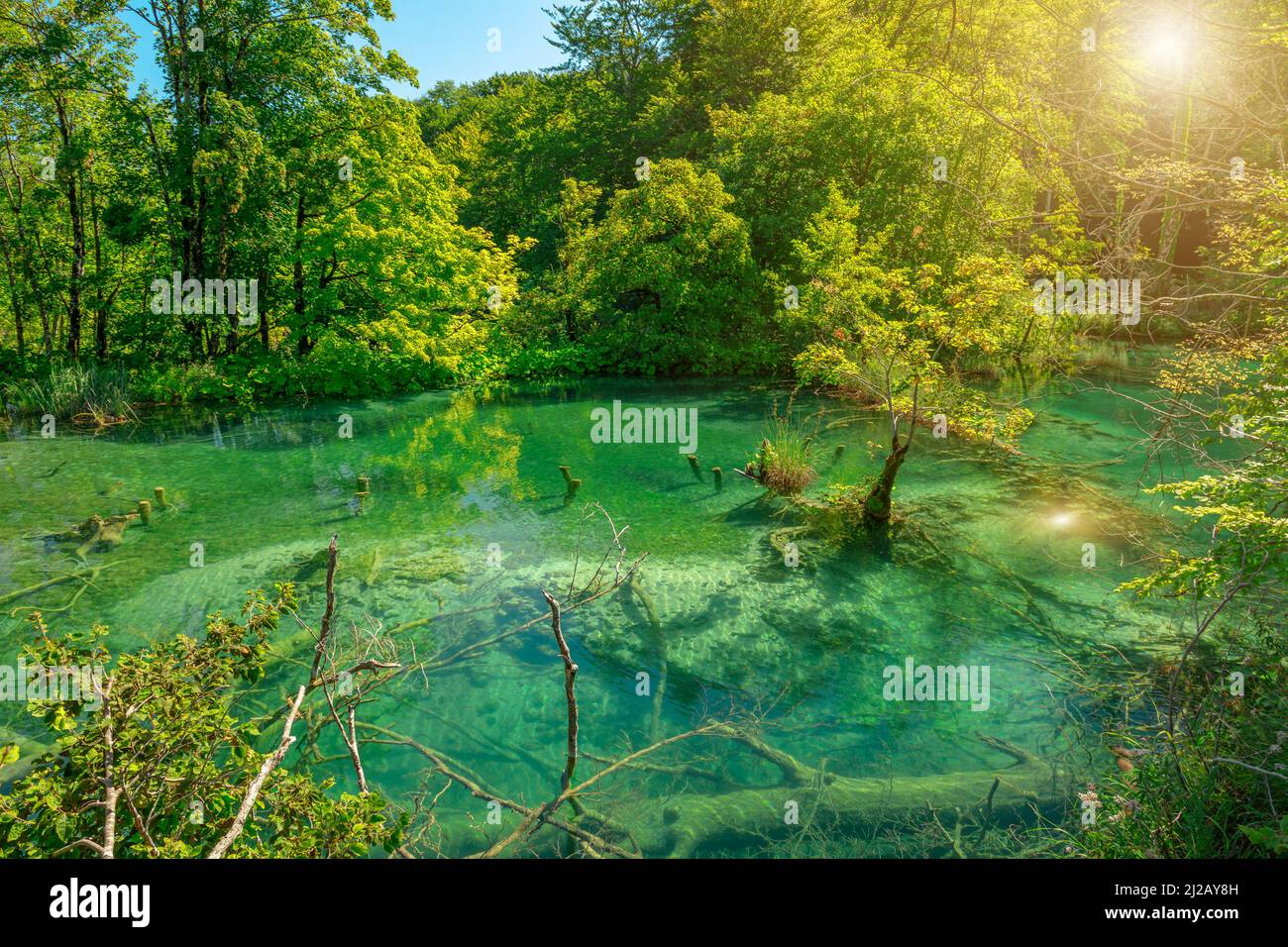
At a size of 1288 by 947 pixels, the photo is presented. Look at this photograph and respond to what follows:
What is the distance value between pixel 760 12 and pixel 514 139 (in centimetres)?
1173

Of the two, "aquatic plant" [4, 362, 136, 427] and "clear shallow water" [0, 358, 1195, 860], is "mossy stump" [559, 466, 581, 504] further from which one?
"aquatic plant" [4, 362, 136, 427]

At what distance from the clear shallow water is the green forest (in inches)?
2.6

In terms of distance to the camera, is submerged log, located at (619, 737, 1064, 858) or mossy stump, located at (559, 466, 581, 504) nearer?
submerged log, located at (619, 737, 1064, 858)

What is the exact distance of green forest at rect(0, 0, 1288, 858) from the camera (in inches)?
143

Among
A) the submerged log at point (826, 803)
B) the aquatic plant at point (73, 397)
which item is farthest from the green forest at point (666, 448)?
the aquatic plant at point (73, 397)

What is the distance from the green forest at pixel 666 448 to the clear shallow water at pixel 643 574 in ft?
0.22

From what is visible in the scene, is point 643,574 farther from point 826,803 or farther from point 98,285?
point 98,285

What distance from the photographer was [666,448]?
1302 cm

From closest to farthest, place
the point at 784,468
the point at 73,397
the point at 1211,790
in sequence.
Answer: the point at 1211,790 → the point at 784,468 → the point at 73,397

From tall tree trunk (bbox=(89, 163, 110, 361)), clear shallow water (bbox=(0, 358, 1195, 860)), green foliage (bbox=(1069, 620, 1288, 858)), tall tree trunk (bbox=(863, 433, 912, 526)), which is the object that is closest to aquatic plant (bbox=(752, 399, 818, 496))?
clear shallow water (bbox=(0, 358, 1195, 860))

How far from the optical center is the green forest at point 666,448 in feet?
11.9

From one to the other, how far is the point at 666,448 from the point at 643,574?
560 cm

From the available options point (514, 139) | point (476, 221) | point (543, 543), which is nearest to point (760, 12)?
point (514, 139)

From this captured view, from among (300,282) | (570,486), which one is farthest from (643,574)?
(300,282)
